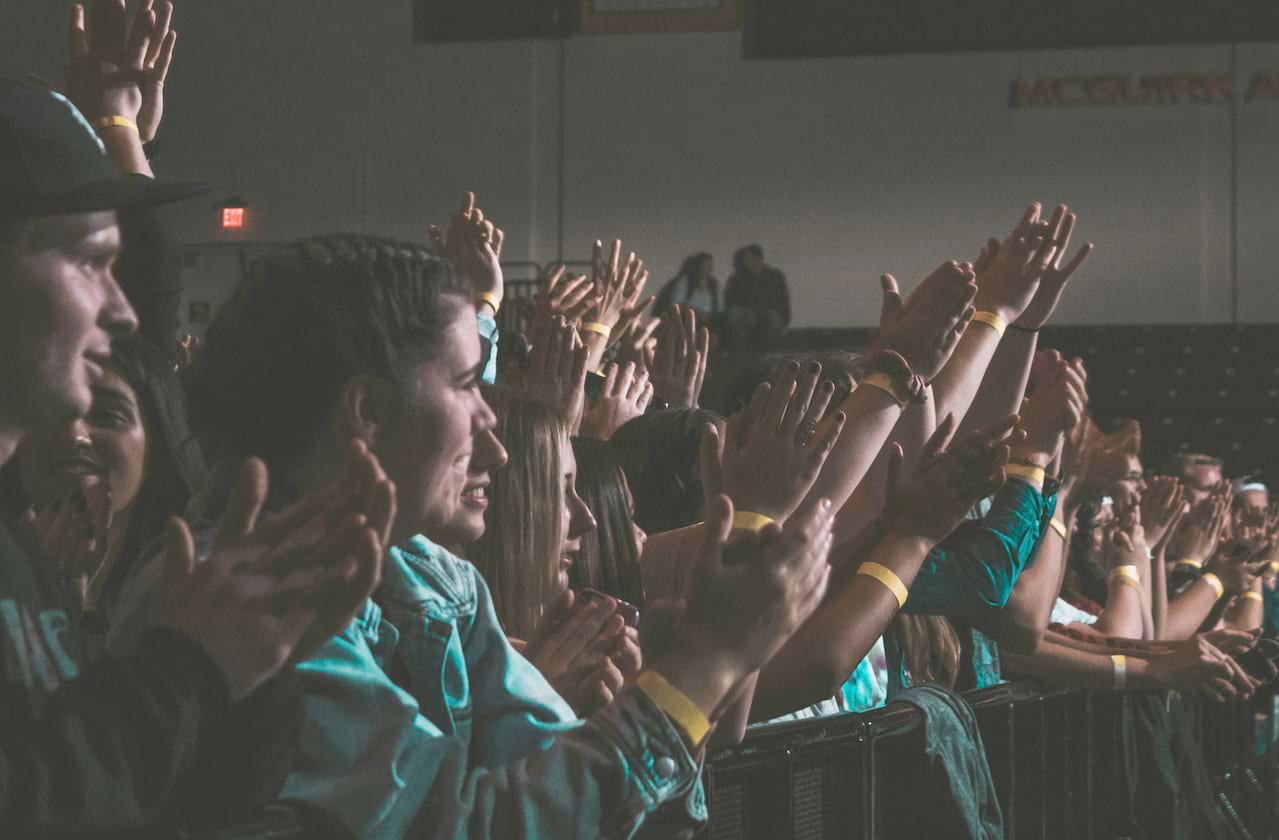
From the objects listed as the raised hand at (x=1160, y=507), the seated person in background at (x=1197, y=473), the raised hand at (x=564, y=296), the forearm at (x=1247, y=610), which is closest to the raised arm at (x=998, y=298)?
the raised hand at (x=564, y=296)

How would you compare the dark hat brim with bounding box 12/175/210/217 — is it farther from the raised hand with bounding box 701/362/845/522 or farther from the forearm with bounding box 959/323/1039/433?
the forearm with bounding box 959/323/1039/433

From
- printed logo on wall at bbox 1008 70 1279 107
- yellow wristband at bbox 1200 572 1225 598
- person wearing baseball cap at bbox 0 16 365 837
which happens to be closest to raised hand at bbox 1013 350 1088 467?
person wearing baseball cap at bbox 0 16 365 837

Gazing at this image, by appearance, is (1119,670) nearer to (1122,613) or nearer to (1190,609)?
(1122,613)

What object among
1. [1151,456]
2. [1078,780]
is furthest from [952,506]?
[1151,456]

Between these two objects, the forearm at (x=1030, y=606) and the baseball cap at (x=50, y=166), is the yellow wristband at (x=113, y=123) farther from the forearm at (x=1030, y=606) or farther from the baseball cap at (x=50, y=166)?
the forearm at (x=1030, y=606)

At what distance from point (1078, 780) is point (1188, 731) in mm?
724

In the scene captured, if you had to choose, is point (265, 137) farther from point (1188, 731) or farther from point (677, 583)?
point (677, 583)

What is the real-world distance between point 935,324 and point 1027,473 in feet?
1.63

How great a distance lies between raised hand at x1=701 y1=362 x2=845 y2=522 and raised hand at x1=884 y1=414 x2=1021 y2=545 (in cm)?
25

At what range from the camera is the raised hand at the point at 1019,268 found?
101 inches

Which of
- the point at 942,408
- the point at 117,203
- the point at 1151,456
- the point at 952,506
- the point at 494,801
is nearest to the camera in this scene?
the point at 117,203

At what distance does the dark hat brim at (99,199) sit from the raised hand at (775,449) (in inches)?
29.1

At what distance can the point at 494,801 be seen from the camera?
4.22ft

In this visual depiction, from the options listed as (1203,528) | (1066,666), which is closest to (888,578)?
(1066,666)
